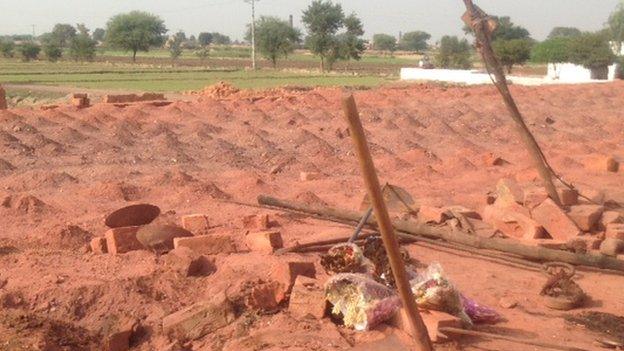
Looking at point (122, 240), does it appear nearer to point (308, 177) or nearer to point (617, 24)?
point (308, 177)

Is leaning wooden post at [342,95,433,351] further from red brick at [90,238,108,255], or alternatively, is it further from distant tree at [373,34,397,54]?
distant tree at [373,34,397,54]

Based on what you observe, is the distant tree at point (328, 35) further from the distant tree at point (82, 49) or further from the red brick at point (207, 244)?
the red brick at point (207, 244)

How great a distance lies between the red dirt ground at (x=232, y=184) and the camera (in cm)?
597

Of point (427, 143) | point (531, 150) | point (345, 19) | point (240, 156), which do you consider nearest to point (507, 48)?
A: point (345, 19)

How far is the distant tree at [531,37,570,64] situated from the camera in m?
50.2

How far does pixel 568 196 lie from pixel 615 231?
903 millimetres

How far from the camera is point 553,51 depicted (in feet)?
168

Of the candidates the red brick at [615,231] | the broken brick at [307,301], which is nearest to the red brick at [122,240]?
the broken brick at [307,301]

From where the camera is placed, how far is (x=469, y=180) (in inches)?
448

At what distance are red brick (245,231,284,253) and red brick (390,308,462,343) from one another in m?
1.93

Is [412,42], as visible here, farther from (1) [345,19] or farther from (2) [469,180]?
(2) [469,180]

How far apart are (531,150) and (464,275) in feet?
7.62

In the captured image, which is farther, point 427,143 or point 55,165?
point 427,143

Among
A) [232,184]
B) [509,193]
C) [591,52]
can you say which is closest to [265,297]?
[509,193]
